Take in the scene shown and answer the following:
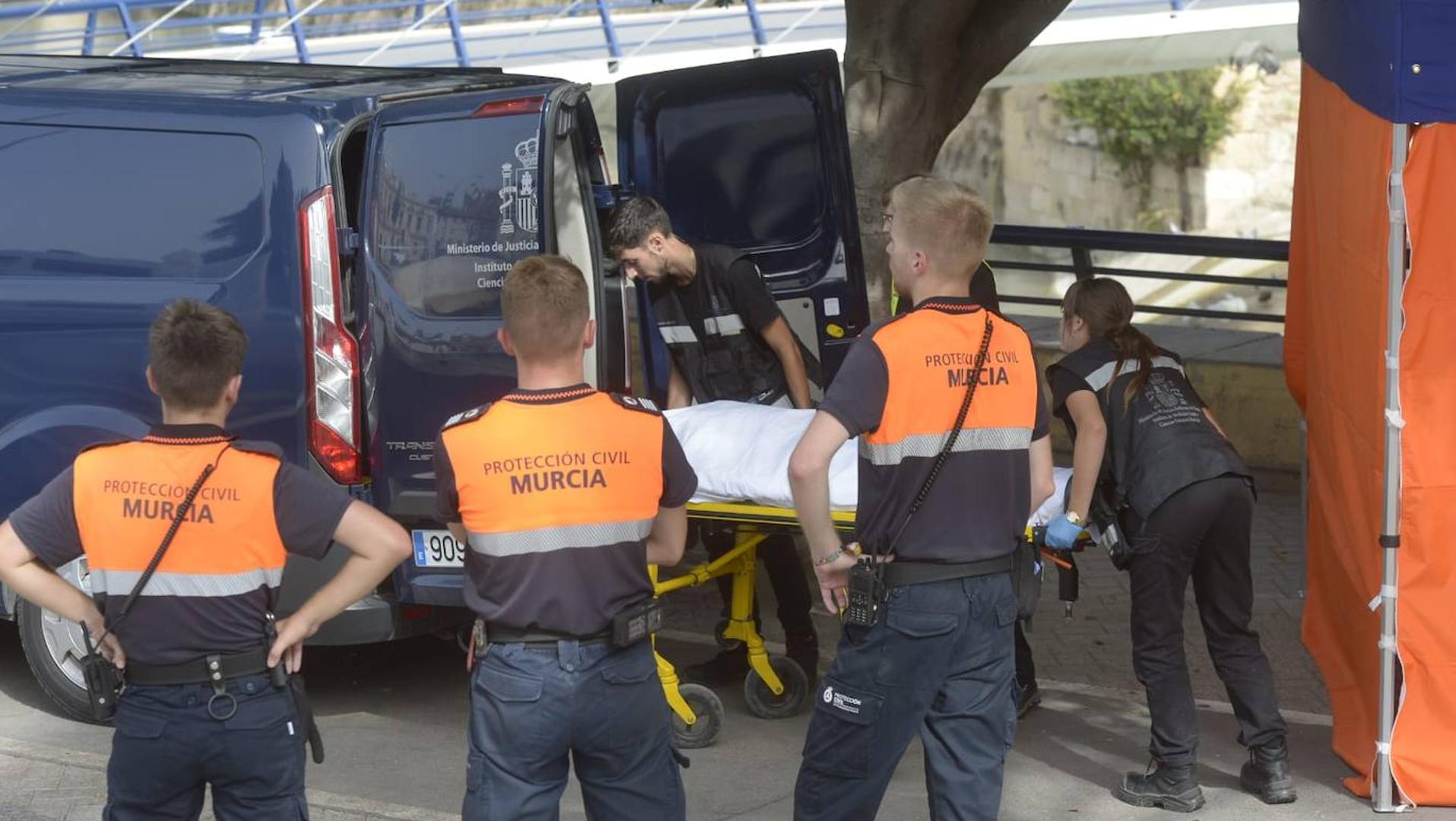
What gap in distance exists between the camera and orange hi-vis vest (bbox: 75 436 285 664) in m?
3.69

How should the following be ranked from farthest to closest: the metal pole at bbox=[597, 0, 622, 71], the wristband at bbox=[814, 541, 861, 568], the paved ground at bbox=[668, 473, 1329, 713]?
the metal pole at bbox=[597, 0, 622, 71] < the paved ground at bbox=[668, 473, 1329, 713] < the wristband at bbox=[814, 541, 861, 568]

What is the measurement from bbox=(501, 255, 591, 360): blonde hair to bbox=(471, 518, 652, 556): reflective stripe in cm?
37

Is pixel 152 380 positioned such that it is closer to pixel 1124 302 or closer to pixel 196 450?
pixel 196 450

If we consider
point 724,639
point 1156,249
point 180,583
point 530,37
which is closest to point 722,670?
point 724,639

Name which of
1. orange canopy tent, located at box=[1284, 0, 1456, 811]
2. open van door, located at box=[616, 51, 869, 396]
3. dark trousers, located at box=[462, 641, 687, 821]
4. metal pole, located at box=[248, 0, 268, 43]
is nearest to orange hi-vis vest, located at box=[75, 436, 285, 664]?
dark trousers, located at box=[462, 641, 687, 821]

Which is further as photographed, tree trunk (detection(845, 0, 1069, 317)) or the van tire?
tree trunk (detection(845, 0, 1069, 317))

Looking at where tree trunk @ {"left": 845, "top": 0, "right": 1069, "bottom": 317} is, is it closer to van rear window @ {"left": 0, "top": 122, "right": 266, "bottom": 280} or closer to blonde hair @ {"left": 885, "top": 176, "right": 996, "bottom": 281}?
van rear window @ {"left": 0, "top": 122, "right": 266, "bottom": 280}

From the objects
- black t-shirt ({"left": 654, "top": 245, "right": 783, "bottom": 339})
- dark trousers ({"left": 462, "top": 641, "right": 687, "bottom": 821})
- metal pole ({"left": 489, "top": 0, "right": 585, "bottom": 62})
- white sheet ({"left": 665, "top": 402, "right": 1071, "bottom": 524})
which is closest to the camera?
dark trousers ({"left": 462, "top": 641, "right": 687, "bottom": 821})

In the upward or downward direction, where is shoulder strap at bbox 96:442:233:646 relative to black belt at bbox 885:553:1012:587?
upward

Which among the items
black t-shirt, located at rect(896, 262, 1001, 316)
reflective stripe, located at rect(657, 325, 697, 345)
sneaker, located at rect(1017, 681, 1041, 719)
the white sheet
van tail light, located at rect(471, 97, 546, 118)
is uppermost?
van tail light, located at rect(471, 97, 546, 118)

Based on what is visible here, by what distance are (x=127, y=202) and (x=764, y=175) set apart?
255 centimetres

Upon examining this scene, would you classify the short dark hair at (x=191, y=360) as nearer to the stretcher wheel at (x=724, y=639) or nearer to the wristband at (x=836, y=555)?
the wristband at (x=836, y=555)

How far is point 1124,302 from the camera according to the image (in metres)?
5.56

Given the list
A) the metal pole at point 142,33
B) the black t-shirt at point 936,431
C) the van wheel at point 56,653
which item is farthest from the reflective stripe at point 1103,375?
the metal pole at point 142,33
